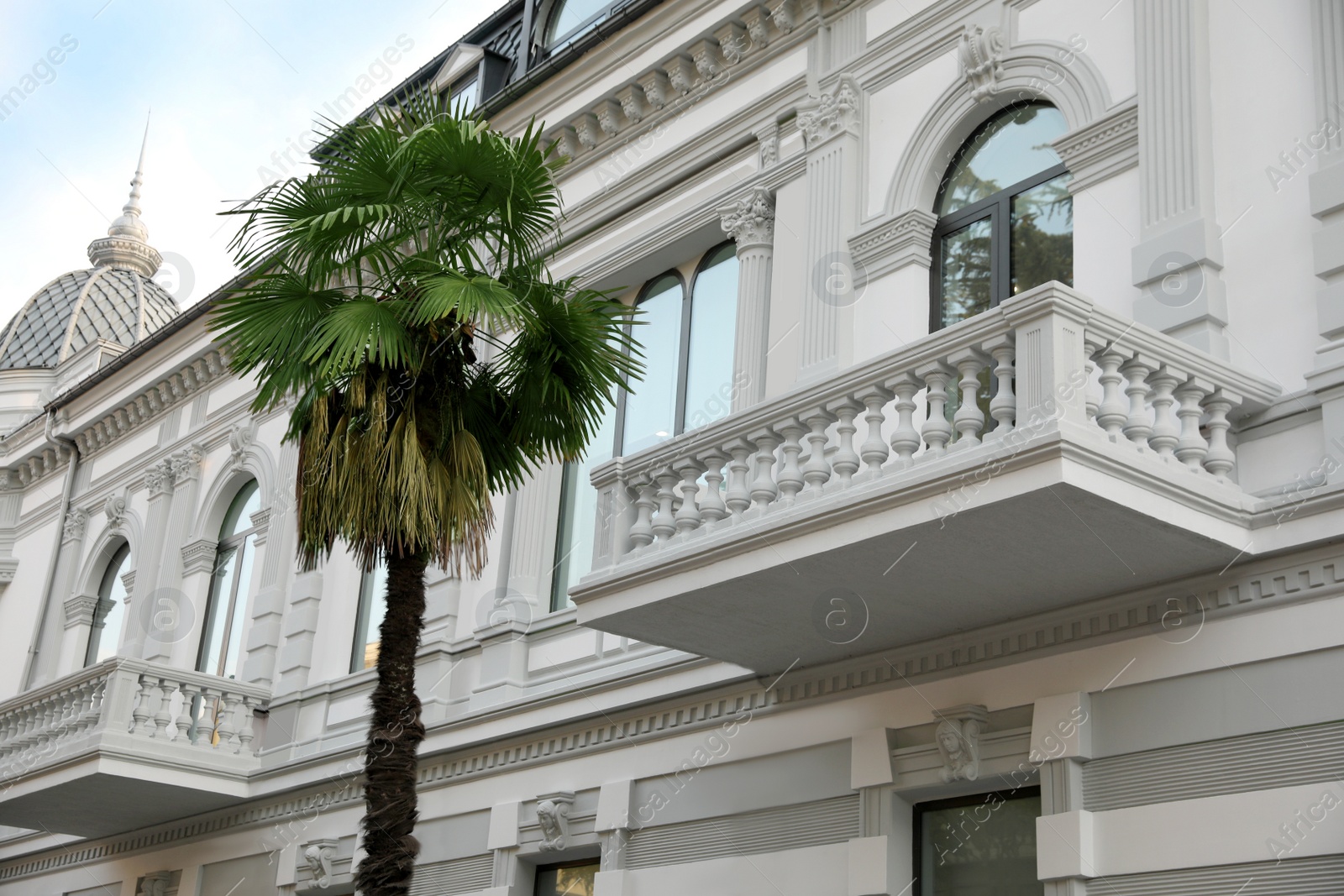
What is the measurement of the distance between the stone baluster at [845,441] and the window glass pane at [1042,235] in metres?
2.39

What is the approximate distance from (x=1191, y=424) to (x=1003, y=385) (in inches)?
47.1

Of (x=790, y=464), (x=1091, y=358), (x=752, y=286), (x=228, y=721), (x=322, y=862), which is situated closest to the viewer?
(x=1091, y=358)

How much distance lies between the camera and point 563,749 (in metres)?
13.9

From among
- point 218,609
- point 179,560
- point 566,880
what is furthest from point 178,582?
point 566,880

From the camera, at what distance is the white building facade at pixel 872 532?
9.05 meters

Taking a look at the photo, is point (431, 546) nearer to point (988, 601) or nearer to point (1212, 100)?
point (988, 601)

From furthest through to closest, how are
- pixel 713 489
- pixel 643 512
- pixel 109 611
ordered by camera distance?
pixel 109 611
pixel 643 512
pixel 713 489

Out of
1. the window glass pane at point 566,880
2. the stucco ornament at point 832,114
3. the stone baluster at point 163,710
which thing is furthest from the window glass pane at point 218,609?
the stucco ornament at point 832,114

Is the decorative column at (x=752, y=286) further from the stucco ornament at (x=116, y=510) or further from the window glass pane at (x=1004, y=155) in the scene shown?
the stucco ornament at (x=116, y=510)

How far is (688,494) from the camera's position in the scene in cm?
1092

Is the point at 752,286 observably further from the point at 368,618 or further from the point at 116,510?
the point at 116,510

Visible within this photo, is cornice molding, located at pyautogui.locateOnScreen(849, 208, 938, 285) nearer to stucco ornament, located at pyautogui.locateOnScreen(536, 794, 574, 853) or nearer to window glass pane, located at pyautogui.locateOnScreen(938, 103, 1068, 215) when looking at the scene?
window glass pane, located at pyautogui.locateOnScreen(938, 103, 1068, 215)

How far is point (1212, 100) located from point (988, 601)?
12.5ft

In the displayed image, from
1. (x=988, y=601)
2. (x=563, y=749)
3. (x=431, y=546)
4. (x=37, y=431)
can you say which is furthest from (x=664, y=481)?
(x=37, y=431)
